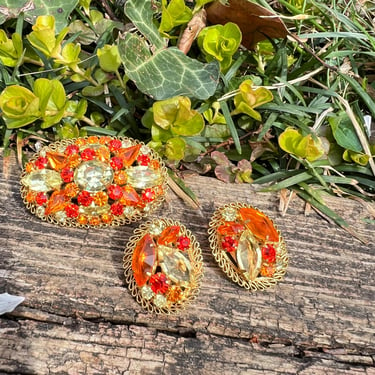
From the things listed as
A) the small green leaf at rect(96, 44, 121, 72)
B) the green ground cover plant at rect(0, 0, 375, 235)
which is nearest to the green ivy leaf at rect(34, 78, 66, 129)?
the green ground cover plant at rect(0, 0, 375, 235)

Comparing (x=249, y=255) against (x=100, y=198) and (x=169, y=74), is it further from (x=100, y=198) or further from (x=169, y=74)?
(x=169, y=74)

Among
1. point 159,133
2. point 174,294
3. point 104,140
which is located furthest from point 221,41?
point 174,294

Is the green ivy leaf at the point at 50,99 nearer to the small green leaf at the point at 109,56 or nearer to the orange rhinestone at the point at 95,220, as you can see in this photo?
the small green leaf at the point at 109,56

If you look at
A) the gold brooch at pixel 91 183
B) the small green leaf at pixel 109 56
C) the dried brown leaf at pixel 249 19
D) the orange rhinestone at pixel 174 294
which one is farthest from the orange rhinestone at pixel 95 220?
the dried brown leaf at pixel 249 19

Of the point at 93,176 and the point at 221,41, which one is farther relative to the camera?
the point at 221,41

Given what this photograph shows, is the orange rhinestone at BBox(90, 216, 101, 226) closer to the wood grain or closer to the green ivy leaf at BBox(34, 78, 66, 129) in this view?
the wood grain

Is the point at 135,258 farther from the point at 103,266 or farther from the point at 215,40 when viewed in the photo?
the point at 215,40

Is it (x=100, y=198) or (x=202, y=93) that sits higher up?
(x=202, y=93)
